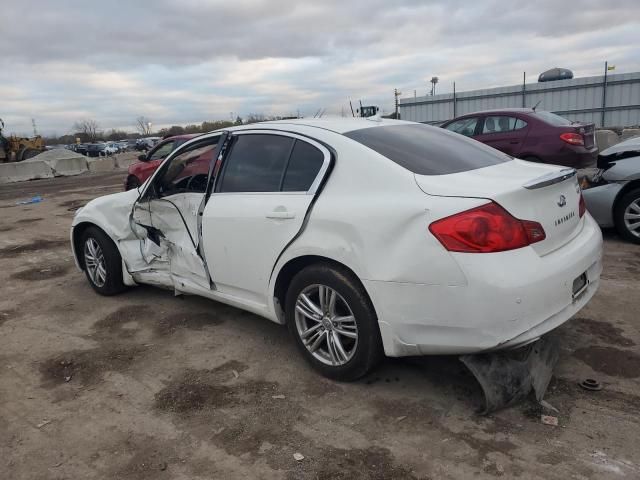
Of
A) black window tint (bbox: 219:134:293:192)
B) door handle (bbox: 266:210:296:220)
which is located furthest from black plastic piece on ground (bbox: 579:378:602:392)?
black window tint (bbox: 219:134:293:192)

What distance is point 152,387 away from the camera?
3443 mm

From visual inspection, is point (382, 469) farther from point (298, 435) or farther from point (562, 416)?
point (562, 416)

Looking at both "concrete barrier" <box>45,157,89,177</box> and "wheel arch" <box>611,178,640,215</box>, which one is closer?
"wheel arch" <box>611,178,640,215</box>

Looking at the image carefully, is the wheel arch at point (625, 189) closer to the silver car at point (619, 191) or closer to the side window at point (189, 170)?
the silver car at point (619, 191)

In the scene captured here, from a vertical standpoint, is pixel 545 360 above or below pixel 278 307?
below

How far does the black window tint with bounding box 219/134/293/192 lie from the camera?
3574 mm

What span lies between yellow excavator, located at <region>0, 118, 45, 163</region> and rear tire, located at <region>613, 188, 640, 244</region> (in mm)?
28285

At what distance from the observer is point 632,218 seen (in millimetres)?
6074

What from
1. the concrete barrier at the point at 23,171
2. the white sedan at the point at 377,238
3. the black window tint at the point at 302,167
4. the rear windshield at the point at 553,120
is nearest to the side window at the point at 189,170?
the white sedan at the point at 377,238

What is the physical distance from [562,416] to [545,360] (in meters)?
0.37

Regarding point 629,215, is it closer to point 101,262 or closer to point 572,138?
point 572,138

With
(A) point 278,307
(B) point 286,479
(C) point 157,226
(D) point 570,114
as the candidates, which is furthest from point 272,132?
(D) point 570,114

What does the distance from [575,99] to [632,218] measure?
688 inches

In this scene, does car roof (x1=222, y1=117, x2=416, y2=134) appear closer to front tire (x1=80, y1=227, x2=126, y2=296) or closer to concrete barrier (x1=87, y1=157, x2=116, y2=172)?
front tire (x1=80, y1=227, x2=126, y2=296)
